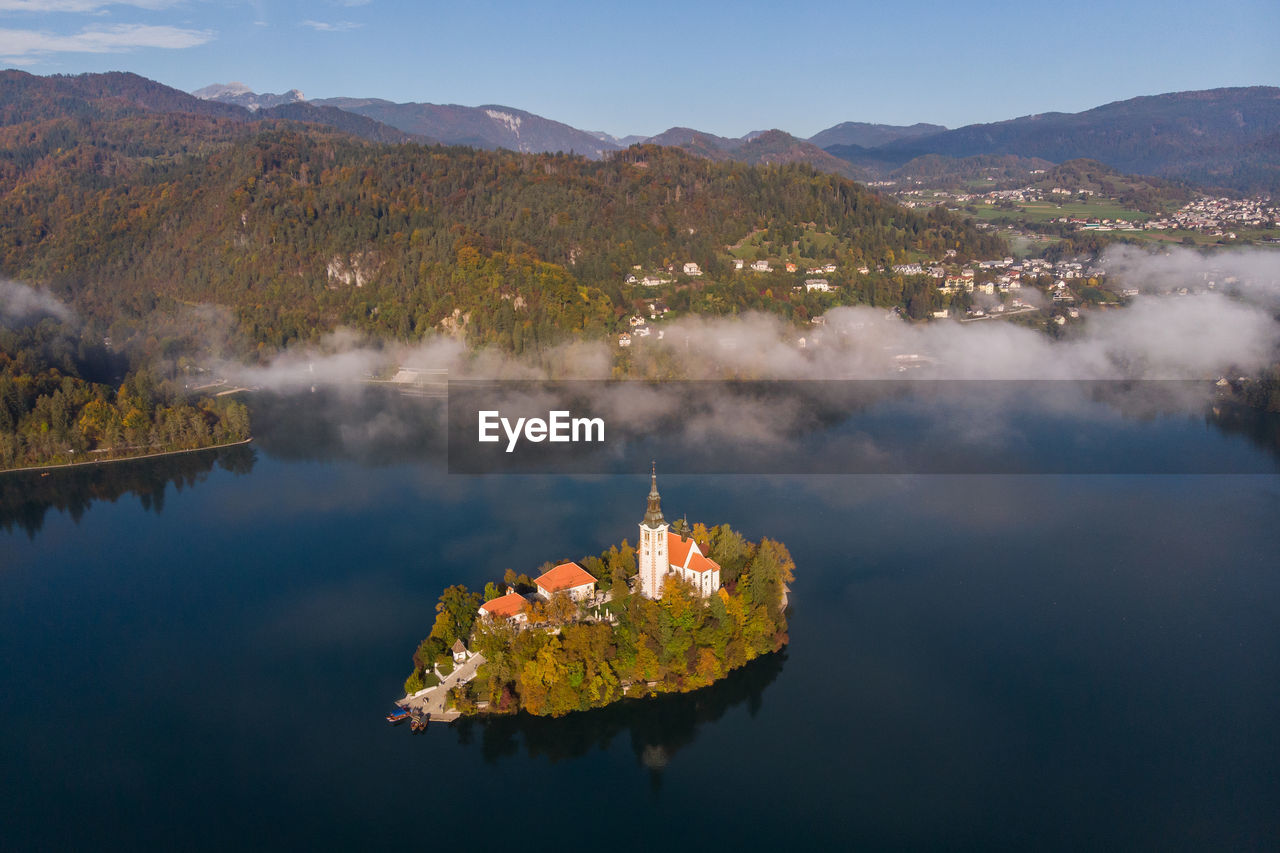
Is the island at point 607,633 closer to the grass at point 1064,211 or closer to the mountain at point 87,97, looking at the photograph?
the grass at point 1064,211

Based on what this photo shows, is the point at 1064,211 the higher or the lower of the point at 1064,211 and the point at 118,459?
the higher

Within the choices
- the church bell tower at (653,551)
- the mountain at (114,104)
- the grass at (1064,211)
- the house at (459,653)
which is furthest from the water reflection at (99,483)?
the grass at (1064,211)

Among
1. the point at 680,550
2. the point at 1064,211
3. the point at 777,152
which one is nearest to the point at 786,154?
the point at 777,152

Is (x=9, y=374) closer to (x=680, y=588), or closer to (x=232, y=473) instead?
(x=232, y=473)

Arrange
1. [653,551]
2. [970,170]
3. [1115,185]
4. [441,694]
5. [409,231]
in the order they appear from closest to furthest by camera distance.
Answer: [441,694] < [653,551] < [409,231] < [1115,185] < [970,170]

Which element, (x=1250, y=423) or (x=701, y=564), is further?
(x=1250, y=423)

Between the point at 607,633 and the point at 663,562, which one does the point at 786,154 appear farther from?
the point at 607,633

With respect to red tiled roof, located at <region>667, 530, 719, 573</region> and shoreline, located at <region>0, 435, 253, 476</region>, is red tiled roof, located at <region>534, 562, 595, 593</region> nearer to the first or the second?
red tiled roof, located at <region>667, 530, 719, 573</region>
